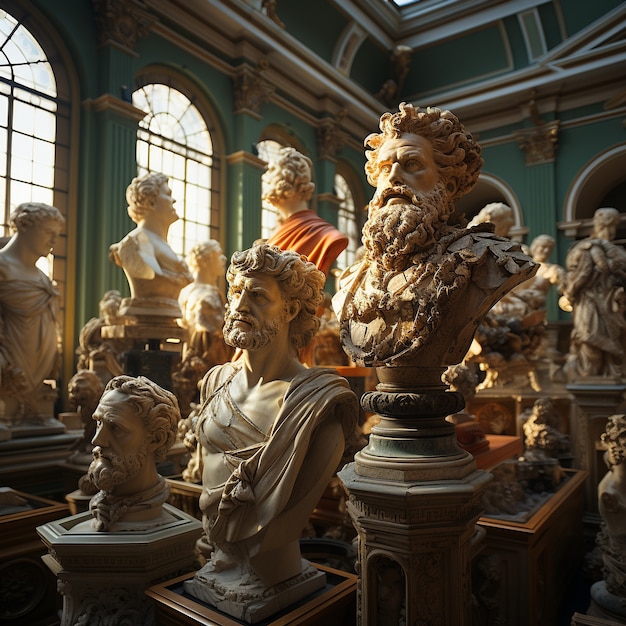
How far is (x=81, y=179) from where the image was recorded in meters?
7.12

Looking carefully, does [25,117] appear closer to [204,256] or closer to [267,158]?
[204,256]

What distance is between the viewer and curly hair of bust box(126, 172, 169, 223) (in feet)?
13.6

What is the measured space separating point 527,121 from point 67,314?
9.30 meters

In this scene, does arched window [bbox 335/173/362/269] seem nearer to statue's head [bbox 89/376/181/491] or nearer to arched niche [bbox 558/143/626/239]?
arched niche [bbox 558/143/626/239]

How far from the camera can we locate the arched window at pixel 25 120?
6551 mm

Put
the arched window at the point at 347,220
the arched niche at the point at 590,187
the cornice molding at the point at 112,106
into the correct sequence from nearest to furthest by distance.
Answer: the cornice molding at the point at 112,106 → the arched niche at the point at 590,187 → the arched window at the point at 347,220

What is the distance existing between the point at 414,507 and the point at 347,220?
11089mm

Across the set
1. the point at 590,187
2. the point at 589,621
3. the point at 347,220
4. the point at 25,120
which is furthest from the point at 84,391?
the point at 590,187

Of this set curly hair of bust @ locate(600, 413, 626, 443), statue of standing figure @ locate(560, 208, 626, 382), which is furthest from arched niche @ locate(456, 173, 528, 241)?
curly hair of bust @ locate(600, 413, 626, 443)

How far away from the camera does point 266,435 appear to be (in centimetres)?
215

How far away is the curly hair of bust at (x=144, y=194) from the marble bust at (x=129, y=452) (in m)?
2.08

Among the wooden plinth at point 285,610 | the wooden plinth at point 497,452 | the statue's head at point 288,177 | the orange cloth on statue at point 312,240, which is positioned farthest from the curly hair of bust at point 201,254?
the wooden plinth at point 285,610

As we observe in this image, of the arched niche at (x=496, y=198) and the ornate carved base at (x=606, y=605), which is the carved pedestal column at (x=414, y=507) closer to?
the ornate carved base at (x=606, y=605)

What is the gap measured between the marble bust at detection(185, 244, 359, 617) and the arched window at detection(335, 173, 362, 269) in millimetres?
9894
